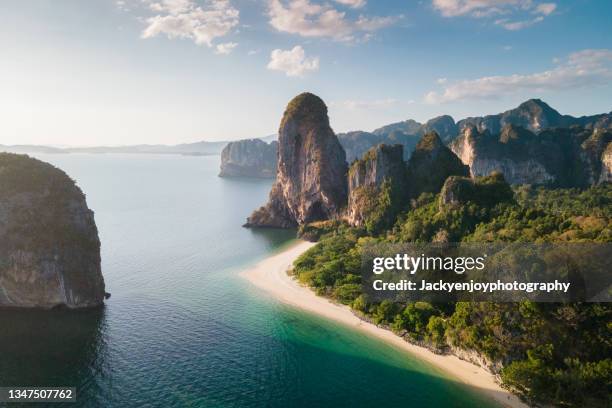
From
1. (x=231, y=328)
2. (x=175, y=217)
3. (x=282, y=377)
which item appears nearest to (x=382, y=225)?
(x=231, y=328)

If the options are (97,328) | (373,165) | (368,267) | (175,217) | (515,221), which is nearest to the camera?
(97,328)

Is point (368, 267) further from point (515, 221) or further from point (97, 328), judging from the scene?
point (97, 328)

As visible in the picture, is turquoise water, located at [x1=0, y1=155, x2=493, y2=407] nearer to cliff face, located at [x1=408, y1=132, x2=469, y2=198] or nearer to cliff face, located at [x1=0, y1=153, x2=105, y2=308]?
cliff face, located at [x1=0, y1=153, x2=105, y2=308]

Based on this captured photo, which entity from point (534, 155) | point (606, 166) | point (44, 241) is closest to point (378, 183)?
point (44, 241)

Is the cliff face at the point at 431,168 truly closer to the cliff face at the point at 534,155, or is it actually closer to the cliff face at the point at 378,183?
the cliff face at the point at 378,183

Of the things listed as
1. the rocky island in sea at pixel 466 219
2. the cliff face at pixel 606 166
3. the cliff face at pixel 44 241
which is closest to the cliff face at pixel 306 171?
the rocky island in sea at pixel 466 219

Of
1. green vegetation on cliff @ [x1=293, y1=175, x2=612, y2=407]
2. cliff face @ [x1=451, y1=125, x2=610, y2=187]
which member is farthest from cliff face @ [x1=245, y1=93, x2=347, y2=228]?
cliff face @ [x1=451, y1=125, x2=610, y2=187]

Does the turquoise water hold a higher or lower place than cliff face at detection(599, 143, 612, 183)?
lower
